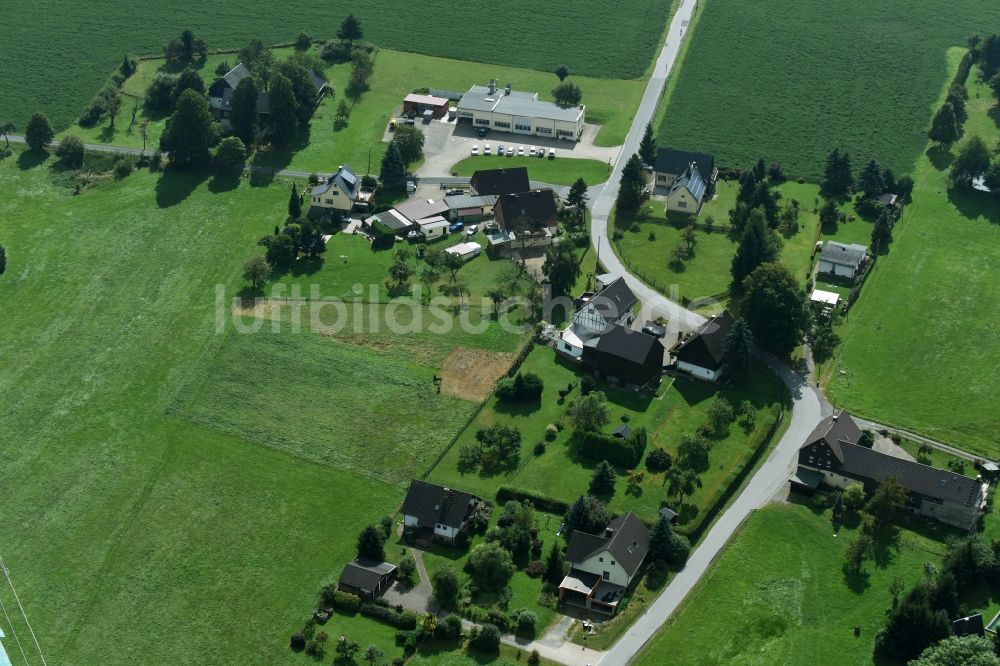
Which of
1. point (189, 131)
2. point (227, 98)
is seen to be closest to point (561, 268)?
point (189, 131)

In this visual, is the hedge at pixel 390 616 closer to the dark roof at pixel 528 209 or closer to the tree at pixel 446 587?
the tree at pixel 446 587

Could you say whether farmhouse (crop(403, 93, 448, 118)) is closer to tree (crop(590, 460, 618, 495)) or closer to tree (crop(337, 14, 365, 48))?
tree (crop(337, 14, 365, 48))

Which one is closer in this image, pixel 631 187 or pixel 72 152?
pixel 631 187

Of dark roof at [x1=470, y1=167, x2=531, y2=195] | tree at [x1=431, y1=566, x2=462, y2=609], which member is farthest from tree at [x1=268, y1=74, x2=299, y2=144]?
tree at [x1=431, y1=566, x2=462, y2=609]

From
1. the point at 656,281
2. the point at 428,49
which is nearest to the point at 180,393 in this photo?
the point at 656,281

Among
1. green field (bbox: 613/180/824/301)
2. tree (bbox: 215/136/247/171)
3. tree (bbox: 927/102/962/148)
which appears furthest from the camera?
tree (bbox: 927/102/962/148)

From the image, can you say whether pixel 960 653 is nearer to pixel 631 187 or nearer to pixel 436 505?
pixel 436 505
